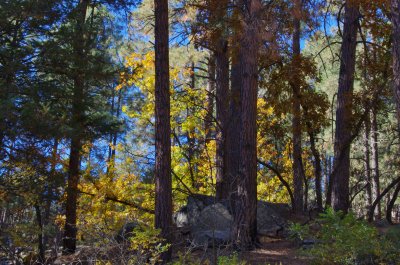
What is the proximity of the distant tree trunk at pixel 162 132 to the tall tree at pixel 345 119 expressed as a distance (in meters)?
4.50

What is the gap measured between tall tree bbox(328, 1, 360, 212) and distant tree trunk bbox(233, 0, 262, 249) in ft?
10.4

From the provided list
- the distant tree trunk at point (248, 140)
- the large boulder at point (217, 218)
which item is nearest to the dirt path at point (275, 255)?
the distant tree trunk at point (248, 140)

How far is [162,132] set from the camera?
9156mm

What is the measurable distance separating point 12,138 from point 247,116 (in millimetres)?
5886

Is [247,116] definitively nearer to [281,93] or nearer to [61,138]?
[281,93]

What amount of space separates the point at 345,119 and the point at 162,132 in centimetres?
495

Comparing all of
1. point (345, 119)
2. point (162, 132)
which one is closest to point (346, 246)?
point (162, 132)

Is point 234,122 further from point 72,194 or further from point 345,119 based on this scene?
point 72,194

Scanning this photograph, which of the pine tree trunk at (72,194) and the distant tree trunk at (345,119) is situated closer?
the distant tree trunk at (345,119)

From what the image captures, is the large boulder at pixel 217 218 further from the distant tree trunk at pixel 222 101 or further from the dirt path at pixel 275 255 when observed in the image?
the distant tree trunk at pixel 222 101

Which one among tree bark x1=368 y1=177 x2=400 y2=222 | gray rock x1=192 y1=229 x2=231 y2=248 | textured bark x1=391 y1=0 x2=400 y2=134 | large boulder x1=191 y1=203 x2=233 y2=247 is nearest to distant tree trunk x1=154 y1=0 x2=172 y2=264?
gray rock x1=192 y1=229 x2=231 y2=248

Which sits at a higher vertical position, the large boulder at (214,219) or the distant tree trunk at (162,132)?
the distant tree trunk at (162,132)

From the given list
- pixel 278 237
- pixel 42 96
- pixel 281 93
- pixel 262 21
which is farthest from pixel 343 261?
pixel 42 96

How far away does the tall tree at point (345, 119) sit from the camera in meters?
11.2
